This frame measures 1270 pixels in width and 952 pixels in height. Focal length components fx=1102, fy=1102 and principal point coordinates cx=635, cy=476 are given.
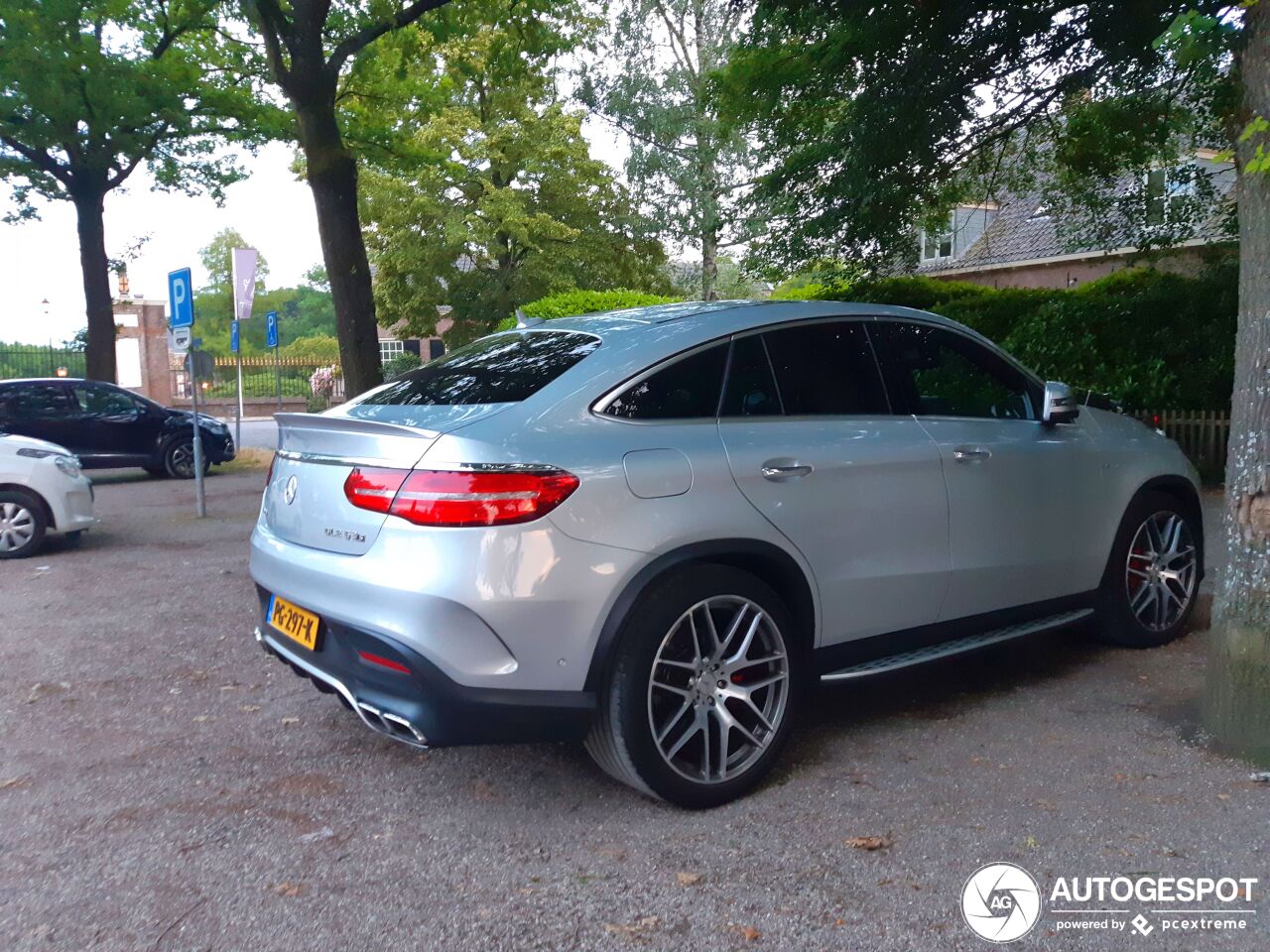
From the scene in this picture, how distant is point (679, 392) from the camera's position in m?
4.02

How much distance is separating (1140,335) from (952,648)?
9766mm

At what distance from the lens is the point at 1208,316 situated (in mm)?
12609

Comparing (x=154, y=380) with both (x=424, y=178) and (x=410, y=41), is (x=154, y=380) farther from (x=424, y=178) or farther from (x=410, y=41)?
(x=410, y=41)

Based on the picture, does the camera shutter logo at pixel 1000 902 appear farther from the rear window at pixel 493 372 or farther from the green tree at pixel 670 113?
the green tree at pixel 670 113

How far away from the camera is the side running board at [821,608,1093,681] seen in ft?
14.1

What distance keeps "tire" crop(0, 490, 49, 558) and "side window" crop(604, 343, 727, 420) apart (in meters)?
8.11

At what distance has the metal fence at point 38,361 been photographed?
104 feet

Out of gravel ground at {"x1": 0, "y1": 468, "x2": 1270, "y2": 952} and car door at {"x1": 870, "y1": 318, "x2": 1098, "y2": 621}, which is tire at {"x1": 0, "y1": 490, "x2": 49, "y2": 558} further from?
car door at {"x1": 870, "y1": 318, "x2": 1098, "y2": 621}

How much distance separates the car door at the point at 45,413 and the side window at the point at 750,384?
14488 mm

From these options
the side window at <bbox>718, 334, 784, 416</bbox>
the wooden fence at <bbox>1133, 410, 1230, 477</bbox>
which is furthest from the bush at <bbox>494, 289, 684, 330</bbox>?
the side window at <bbox>718, 334, 784, 416</bbox>

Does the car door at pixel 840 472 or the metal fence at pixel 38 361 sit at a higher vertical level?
the metal fence at pixel 38 361

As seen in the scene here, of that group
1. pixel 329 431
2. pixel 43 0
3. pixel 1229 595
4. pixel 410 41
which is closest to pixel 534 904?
pixel 329 431

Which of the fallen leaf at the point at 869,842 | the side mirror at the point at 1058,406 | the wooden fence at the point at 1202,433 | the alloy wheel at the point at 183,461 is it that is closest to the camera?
the fallen leaf at the point at 869,842

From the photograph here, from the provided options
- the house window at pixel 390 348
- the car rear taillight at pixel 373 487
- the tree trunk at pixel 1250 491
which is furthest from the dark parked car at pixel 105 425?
the house window at pixel 390 348
